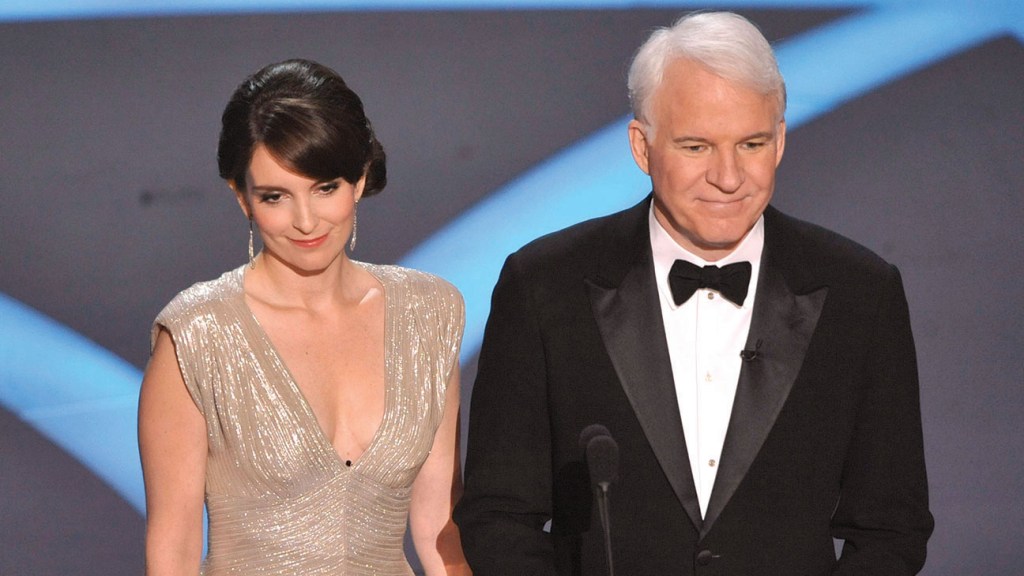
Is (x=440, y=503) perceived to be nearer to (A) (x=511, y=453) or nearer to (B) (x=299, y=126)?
(A) (x=511, y=453)

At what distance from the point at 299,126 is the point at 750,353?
2.91ft

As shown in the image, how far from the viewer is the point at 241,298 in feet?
8.43

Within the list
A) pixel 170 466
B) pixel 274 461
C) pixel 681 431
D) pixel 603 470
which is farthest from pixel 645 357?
pixel 170 466

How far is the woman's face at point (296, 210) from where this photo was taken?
2391 mm

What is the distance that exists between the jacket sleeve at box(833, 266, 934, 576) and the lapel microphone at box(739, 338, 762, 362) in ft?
0.63

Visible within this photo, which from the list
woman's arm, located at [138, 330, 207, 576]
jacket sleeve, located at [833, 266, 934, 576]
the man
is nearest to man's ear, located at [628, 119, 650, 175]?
the man

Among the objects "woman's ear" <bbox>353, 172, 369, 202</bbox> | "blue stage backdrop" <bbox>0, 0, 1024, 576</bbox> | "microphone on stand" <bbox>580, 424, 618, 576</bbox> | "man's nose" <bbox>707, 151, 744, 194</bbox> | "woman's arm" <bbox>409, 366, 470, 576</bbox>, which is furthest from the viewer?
"blue stage backdrop" <bbox>0, 0, 1024, 576</bbox>

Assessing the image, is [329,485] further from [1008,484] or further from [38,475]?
[1008,484]

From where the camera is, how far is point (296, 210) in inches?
94.3

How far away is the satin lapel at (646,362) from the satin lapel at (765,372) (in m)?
0.06

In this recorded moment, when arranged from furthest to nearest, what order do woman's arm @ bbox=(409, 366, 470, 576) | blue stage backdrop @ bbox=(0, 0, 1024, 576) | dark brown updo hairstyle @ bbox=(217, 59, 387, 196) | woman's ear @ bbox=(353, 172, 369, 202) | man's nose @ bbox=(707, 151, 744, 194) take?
blue stage backdrop @ bbox=(0, 0, 1024, 576), woman's arm @ bbox=(409, 366, 470, 576), woman's ear @ bbox=(353, 172, 369, 202), dark brown updo hairstyle @ bbox=(217, 59, 387, 196), man's nose @ bbox=(707, 151, 744, 194)

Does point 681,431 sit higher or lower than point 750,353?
lower

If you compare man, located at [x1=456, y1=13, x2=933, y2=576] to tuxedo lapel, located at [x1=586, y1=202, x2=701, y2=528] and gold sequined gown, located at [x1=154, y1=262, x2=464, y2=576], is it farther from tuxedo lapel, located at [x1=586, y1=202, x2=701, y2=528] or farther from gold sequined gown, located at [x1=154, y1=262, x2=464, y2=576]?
gold sequined gown, located at [x1=154, y1=262, x2=464, y2=576]

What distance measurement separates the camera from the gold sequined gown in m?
2.52
